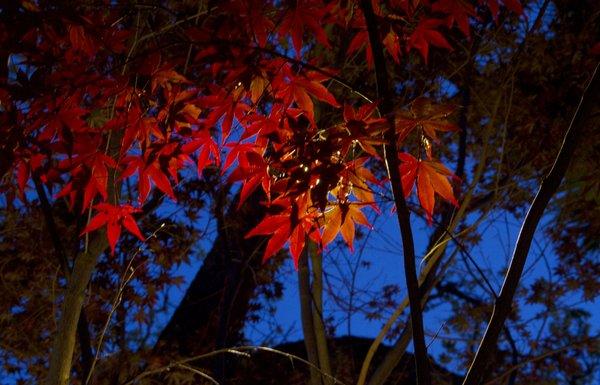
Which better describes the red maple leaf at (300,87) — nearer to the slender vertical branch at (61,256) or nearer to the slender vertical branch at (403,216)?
the slender vertical branch at (403,216)

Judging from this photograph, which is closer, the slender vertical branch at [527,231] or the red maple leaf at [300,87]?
the slender vertical branch at [527,231]

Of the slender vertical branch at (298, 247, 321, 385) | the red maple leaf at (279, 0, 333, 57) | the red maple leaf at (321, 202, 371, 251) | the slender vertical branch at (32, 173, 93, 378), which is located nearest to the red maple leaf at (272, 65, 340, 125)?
the red maple leaf at (279, 0, 333, 57)

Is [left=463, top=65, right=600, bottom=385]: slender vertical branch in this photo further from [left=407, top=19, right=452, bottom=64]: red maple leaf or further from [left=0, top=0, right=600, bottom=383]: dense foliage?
[left=407, top=19, right=452, bottom=64]: red maple leaf

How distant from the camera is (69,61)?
2.70 meters

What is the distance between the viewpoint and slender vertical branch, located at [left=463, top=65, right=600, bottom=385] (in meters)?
1.79

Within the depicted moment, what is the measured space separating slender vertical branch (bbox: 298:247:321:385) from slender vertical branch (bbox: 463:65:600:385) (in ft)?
6.48

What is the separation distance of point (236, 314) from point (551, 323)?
417 centimetres

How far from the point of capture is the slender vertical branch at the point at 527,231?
5.87 feet

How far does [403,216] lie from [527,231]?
15.4 inches

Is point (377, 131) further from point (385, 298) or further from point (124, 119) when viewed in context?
point (385, 298)

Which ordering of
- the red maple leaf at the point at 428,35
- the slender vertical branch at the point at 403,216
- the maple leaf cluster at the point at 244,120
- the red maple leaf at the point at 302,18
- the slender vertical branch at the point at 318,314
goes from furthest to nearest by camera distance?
the slender vertical branch at the point at 318,314 → the red maple leaf at the point at 428,35 → the red maple leaf at the point at 302,18 → the maple leaf cluster at the point at 244,120 → the slender vertical branch at the point at 403,216

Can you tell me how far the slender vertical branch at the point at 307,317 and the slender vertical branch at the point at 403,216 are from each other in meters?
1.96

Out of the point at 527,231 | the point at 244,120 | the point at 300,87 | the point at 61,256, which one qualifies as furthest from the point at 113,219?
Answer: the point at 527,231

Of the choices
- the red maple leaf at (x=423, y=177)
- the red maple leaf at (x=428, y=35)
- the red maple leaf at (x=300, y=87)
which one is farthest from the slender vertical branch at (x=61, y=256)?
the red maple leaf at (x=428, y=35)
